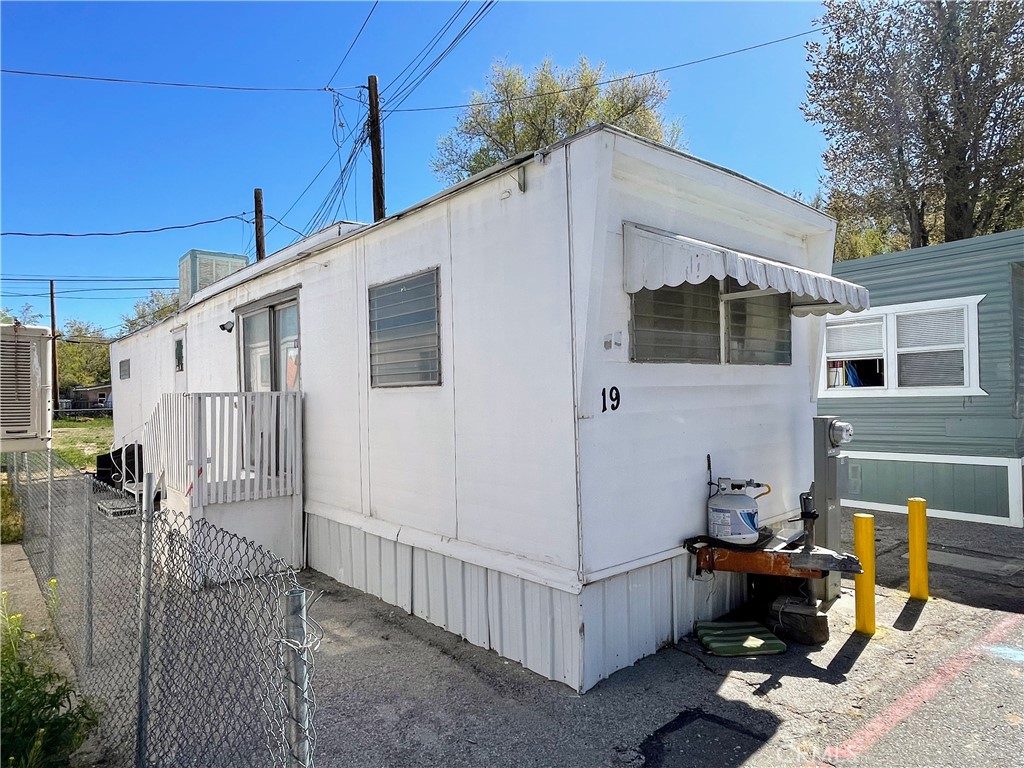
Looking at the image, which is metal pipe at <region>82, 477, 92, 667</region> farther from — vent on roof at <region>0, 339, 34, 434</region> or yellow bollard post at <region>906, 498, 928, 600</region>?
yellow bollard post at <region>906, 498, 928, 600</region>

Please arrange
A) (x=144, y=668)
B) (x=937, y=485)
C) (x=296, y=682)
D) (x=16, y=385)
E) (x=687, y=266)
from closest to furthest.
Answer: (x=296, y=682) → (x=144, y=668) → (x=687, y=266) → (x=16, y=385) → (x=937, y=485)

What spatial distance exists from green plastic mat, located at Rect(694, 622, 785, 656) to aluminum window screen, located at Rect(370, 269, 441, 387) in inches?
99.4

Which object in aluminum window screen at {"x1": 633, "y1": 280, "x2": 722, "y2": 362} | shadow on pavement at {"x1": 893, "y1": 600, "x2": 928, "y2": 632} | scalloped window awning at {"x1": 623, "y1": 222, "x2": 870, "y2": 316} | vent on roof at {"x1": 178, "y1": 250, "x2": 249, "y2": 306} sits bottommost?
shadow on pavement at {"x1": 893, "y1": 600, "x2": 928, "y2": 632}

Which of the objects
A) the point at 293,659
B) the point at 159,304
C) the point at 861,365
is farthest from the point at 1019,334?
the point at 159,304

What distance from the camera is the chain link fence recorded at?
191cm

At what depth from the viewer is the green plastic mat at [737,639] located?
12.7 ft

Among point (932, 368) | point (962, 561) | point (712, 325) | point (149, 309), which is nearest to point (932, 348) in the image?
point (932, 368)

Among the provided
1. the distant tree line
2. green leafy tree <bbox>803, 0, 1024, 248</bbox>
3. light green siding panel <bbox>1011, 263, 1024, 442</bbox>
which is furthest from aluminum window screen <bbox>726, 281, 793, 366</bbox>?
the distant tree line

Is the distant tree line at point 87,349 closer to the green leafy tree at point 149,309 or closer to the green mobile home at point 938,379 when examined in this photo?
the green leafy tree at point 149,309

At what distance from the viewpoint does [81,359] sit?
149ft

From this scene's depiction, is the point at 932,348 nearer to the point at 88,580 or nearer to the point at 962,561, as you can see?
the point at 962,561

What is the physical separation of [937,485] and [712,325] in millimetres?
5123

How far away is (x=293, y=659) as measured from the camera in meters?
1.54

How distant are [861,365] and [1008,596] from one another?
4.20m
